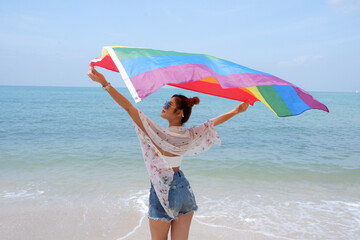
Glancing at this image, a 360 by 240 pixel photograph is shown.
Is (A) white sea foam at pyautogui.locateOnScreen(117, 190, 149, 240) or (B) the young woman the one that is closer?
(B) the young woman

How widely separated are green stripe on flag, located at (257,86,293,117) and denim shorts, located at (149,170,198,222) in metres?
0.85

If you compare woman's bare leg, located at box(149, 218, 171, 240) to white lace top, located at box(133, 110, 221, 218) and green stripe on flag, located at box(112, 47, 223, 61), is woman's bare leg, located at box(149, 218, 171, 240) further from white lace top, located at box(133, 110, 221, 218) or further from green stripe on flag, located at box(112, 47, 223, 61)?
green stripe on flag, located at box(112, 47, 223, 61)

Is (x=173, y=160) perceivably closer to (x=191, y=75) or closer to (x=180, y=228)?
(x=180, y=228)

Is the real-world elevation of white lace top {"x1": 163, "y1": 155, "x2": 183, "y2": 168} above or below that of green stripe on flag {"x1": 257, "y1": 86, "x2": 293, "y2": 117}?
below

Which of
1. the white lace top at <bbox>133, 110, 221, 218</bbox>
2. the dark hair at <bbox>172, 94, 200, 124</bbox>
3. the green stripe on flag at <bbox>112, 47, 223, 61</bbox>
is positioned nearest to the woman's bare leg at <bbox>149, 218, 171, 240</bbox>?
the white lace top at <bbox>133, 110, 221, 218</bbox>

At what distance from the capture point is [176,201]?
7.06 ft

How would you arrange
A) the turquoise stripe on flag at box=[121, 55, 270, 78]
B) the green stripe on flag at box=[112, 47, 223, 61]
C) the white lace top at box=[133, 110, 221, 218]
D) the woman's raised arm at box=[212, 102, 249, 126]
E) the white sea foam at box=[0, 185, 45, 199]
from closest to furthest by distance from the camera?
the turquoise stripe on flag at box=[121, 55, 270, 78], the green stripe on flag at box=[112, 47, 223, 61], the white lace top at box=[133, 110, 221, 218], the woman's raised arm at box=[212, 102, 249, 126], the white sea foam at box=[0, 185, 45, 199]

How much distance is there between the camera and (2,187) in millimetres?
6055

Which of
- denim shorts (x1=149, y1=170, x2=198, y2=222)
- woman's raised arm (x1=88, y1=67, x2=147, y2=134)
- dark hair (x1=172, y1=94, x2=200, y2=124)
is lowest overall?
denim shorts (x1=149, y1=170, x2=198, y2=222)

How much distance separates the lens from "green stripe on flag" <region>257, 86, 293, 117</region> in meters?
2.29

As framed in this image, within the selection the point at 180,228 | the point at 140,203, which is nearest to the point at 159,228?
the point at 180,228

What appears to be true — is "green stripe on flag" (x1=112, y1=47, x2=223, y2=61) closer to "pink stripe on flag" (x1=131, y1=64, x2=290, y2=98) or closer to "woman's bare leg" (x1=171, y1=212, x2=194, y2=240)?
"pink stripe on flag" (x1=131, y1=64, x2=290, y2=98)

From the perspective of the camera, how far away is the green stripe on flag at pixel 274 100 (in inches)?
90.4

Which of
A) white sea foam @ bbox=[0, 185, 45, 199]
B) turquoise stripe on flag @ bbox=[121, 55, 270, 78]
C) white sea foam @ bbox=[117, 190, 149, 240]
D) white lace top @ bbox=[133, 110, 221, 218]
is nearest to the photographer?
turquoise stripe on flag @ bbox=[121, 55, 270, 78]
